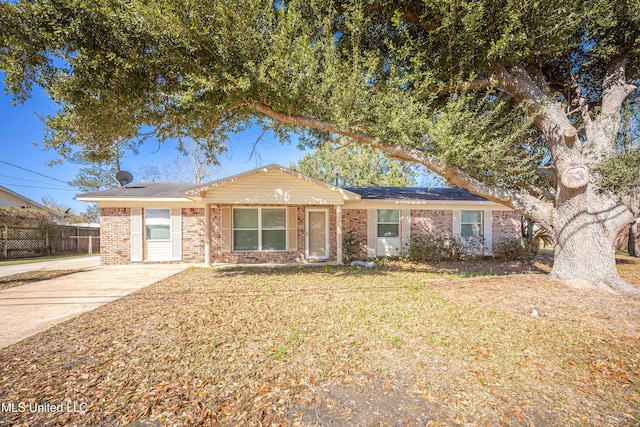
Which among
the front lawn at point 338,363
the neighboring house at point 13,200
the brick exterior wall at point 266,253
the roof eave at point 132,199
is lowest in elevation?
the front lawn at point 338,363

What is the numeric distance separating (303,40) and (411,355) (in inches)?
224

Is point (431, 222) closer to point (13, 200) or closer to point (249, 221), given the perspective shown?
point (249, 221)

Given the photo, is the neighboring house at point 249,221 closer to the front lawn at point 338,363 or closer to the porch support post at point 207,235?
the porch support post at point 207,235

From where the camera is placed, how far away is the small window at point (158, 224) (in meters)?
10.4

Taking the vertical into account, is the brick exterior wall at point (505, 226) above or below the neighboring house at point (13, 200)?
below

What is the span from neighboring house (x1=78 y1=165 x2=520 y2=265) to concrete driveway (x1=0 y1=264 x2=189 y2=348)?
131 centimetres

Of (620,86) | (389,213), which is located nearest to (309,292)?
(389,213)

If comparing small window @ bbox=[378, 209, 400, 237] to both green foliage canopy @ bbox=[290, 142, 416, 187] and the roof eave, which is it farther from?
green foliage canopy @ bbox=[290, 142, 416, 187]

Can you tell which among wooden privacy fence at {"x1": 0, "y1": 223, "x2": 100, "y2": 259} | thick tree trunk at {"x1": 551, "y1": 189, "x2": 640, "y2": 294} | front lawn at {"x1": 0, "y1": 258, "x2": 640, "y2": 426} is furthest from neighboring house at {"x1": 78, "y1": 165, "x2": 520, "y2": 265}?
wooden privacy fence at {"x1": 0, "y1": 223, "x2": 100, "y2": 259}

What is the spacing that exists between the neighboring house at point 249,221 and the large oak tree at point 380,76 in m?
3.18

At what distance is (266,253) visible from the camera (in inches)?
411

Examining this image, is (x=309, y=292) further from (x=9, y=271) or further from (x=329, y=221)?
(x=9, y=271)

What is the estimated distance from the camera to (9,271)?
353 inches

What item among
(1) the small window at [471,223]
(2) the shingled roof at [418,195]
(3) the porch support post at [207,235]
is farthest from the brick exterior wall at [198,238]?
(1) the small window at [471,223]
